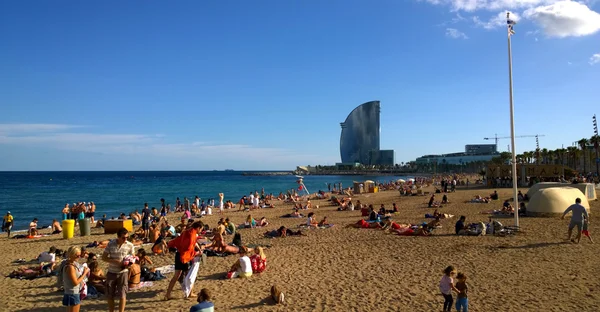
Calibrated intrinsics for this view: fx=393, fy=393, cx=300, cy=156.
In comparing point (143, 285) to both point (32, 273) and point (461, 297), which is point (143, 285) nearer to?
point (32, 273)

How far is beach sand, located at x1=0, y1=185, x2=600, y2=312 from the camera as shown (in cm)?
609

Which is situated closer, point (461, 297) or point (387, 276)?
point (461, 297)

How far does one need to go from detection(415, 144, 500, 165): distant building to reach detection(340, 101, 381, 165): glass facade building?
22.6 m

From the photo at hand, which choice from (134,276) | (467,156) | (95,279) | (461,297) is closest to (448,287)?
(461,297)

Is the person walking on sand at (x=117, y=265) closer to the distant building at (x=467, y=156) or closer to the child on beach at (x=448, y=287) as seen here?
the child on beach at (x=448, y=287)

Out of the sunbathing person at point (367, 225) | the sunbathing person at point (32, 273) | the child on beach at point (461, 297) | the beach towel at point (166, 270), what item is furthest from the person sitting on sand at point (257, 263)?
the sunbathing person at point (367, 225)

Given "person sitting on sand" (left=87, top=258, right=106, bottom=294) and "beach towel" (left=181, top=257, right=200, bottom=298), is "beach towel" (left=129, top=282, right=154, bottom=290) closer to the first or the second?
"person sitting on sand" (left=87, top=258, right=106, bottom=294)

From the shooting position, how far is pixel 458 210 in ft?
60.8

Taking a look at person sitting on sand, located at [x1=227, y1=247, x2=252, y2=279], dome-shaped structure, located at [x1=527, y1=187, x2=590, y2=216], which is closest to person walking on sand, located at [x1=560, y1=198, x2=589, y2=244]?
dome-shaped structure, located at [x1=527, y1=187, x2=590, y2=216]

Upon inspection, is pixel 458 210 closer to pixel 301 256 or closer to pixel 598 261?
pixel 598 261

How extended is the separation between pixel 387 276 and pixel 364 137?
14968 cm

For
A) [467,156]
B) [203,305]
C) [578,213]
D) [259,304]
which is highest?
[467,156]

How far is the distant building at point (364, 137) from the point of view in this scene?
152 meters

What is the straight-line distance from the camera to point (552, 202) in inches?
563
